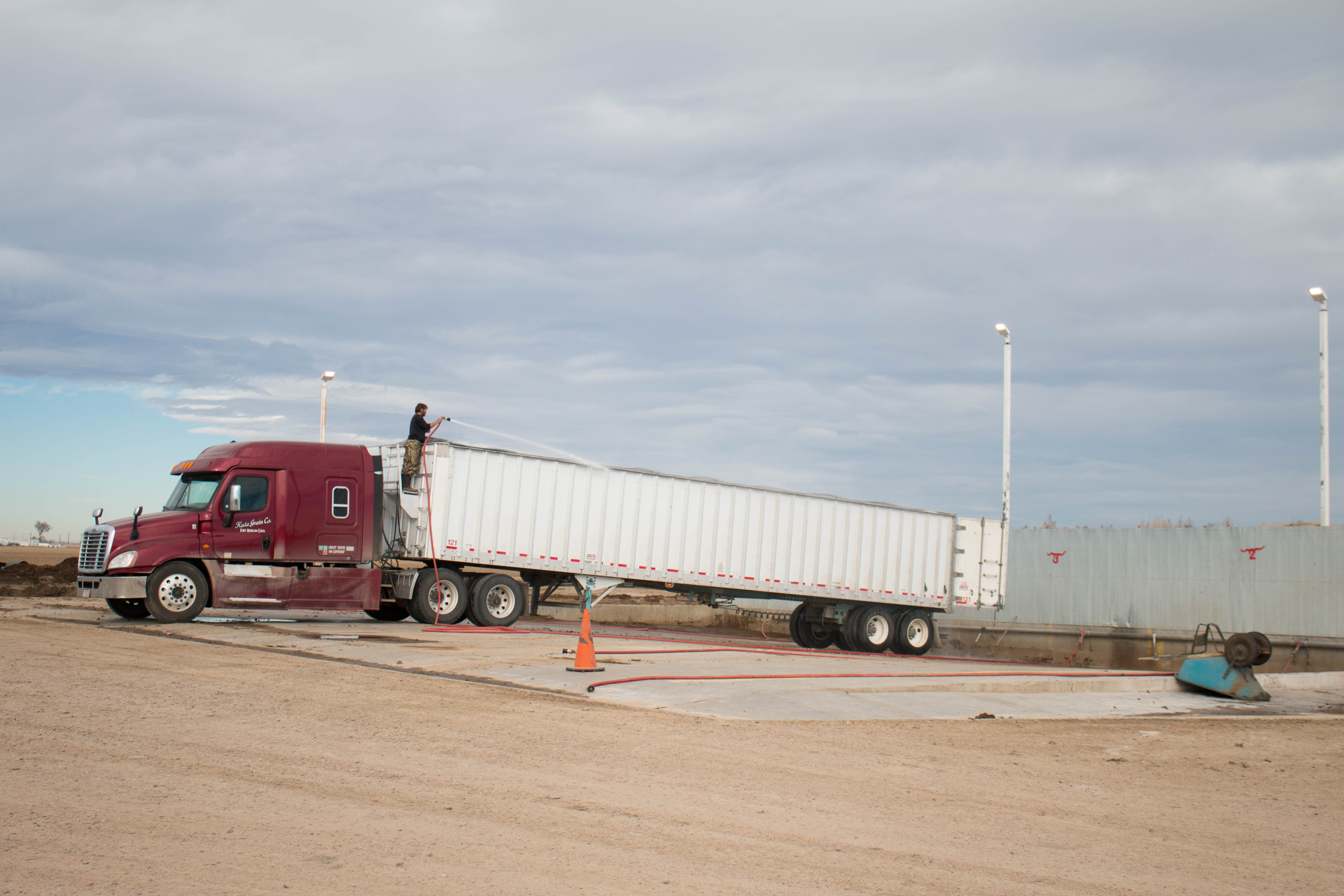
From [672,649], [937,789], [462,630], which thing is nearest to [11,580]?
[462,630]

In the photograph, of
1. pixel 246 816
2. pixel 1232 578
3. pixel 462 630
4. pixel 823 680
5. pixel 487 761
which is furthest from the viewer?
pixel 1232 578

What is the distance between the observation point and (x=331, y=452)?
59.5 ft

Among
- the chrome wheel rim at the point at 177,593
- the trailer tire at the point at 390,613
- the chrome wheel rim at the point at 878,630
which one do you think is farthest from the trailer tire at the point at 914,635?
the chrome wheel rim at the point at 177,593

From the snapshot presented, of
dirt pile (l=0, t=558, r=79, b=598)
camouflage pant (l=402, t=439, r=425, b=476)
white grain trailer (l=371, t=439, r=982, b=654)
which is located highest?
camouflage pant (l=402, t=439, r=425, b=476)

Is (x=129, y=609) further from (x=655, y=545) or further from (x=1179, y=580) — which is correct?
(x=1179, y=580)

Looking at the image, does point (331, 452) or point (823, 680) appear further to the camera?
point (331, 452)

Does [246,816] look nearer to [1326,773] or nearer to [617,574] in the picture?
[1326,773]

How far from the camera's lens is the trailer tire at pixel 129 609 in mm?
17203

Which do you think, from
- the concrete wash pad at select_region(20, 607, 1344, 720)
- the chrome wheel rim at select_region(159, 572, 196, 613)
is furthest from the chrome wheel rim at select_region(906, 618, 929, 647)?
the chrome wheel rim at select_region(159, 572, 196, 613)

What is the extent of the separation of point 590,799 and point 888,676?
25.9 ft

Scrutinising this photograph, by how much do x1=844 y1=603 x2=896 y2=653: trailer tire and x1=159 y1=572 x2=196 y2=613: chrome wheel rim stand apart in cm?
1233

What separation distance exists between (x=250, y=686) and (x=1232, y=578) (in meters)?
21.7

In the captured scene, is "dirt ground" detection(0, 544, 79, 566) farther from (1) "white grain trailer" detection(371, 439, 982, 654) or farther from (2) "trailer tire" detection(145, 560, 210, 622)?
(1) "white grain trailer" detection(371, 439, 982, 654)

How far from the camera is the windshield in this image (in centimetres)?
1688
